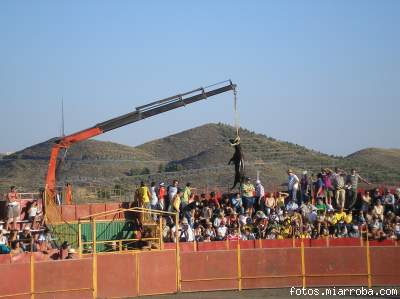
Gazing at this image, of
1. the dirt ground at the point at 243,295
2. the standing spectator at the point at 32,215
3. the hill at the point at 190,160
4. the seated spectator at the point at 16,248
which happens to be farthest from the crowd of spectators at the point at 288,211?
the hill at the point at 190,160

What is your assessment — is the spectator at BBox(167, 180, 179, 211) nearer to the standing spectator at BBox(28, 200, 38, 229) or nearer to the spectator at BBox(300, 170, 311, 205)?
the spectator at BBox(300, 170, 311, 205)

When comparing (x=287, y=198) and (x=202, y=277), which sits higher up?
(x=287, y=198)

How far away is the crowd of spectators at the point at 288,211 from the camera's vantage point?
30844 millimetres

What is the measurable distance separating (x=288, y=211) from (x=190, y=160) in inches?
2060

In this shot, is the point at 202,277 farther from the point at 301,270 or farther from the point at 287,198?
the point at 287,198

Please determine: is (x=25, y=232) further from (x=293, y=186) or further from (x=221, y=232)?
(x=293, y=186)

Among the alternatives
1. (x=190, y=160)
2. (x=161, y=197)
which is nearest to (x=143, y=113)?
(x=161, y=197)

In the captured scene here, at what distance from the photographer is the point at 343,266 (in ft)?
90.2

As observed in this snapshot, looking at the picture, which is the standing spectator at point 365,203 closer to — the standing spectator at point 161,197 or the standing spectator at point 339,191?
the standing spectator at point 339,191

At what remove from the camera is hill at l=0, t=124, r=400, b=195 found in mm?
62691

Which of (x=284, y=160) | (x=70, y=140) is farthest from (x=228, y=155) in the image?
(x=70, y=140)

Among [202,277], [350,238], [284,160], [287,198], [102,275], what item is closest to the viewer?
[102,275]

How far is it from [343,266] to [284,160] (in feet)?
165

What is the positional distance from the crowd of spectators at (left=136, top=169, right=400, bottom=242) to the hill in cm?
2372
